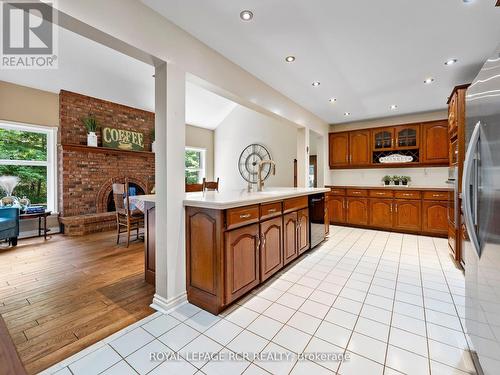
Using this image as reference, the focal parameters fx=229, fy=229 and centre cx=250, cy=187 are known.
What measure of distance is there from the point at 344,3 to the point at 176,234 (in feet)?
7.70

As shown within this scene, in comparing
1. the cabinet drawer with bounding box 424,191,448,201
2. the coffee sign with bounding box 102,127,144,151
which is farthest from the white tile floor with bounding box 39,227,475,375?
the coffee sign with bounding box 102,127,144,151

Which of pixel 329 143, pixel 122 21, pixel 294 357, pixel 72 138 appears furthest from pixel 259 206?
pixel 72 138

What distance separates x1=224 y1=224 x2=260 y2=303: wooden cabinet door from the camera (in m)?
1.89

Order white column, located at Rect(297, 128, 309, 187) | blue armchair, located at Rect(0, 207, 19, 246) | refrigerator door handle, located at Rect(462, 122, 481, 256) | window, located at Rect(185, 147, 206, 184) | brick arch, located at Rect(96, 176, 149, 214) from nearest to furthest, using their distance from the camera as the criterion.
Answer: refrigerator door handle, located at Rect(462, 122, 481, 256)
blue armchair, located at Rect(0, 207, 19, 246)
white column, located at Rect(297, 128, 309, 187)
brick arch, located at Rect(96, 176, 149, 214)
window, located at Rect(185, 147, 206, 184)

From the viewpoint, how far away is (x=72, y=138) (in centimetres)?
454

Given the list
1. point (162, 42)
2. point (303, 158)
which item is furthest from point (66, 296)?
point (303, 158)

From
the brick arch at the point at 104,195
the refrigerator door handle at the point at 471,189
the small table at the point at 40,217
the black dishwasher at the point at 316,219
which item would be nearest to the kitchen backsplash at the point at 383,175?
the black dishwasher at the point at 316,219

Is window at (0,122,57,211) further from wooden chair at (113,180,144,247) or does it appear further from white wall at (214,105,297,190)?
white wall at (214,105,297,190)

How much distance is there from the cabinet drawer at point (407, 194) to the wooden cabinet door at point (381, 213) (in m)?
0.17

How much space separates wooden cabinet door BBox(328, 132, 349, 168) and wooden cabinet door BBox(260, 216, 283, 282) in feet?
11.7

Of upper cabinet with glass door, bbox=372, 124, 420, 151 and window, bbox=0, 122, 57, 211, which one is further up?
upper cabinet with glass door, bbox=372, 124, 420, 151

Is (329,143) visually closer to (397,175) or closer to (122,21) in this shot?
(397,175)

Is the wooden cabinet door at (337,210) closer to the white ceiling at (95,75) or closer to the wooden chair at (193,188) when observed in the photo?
the wooden chair at (193,188)

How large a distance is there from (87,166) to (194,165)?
302 cm
